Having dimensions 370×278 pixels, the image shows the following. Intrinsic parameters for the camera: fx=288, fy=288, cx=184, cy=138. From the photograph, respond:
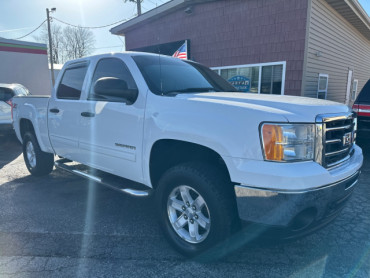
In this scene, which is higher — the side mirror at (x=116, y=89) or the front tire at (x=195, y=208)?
the side mirror at (x=116, y=89)

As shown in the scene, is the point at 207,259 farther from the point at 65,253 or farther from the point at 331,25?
the point at 331,25

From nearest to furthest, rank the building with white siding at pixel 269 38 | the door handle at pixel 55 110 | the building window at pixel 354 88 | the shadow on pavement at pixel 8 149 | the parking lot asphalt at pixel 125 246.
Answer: the parking lot asphalt at pixel 125 246
the door handle at pixel 55 110
the shadow on pavement at pixel 8 149
the building with white siding at pixel 269 38
the building window at pixel 354 88

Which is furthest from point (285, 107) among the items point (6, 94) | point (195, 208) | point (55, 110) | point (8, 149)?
point (6, 94)

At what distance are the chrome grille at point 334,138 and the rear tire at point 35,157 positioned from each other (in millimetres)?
4440

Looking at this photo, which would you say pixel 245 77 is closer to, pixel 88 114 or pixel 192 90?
pixel 192 90

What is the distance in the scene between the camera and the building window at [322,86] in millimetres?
9867

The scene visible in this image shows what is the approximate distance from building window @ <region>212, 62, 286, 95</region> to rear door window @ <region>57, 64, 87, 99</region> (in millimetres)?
6644

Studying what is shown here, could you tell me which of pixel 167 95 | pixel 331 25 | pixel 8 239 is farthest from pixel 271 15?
pixel 8 239

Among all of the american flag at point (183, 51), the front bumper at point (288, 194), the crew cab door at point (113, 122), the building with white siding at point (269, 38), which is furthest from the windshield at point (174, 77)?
the american flag at point (183, 51)

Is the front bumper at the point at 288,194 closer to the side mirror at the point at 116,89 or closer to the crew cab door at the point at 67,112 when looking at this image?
the side mirror at the point at 116,89

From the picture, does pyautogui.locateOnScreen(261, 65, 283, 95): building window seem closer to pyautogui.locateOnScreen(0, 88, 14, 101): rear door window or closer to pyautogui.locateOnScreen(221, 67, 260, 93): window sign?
pyautogui.locateOnScreen(221, 67, 260, 93): window sign

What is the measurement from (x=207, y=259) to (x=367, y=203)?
2.70 m

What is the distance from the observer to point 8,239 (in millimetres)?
3027

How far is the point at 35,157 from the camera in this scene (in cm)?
505
